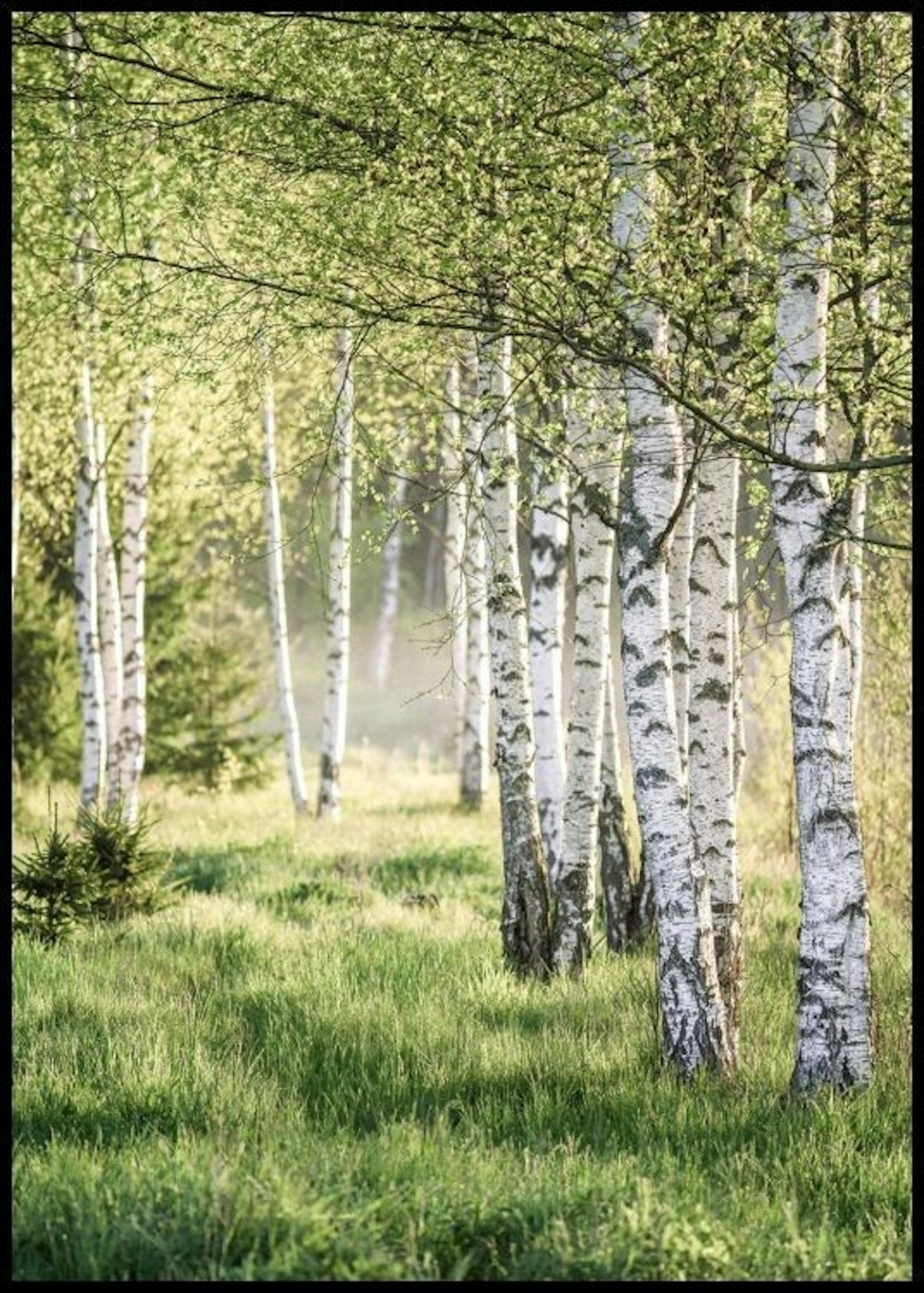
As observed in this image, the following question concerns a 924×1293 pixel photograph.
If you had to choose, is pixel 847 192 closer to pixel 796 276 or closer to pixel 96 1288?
pixel 796 276

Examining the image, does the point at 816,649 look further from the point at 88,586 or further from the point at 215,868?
the point at 88,586

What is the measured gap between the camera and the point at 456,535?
1997cm

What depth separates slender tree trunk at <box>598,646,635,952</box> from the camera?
1138 cm

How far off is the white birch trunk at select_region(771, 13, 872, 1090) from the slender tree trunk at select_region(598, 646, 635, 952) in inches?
153

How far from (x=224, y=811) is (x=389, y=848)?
5238 millimetres

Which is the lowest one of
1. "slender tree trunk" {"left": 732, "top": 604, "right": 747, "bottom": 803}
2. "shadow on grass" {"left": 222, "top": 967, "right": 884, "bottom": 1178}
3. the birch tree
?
"shadow on grass" {"left": 222, "top": 967, "right": 884, "bottom": 1178}

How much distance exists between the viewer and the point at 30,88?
28.8 ft

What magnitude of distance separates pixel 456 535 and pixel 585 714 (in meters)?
9.81

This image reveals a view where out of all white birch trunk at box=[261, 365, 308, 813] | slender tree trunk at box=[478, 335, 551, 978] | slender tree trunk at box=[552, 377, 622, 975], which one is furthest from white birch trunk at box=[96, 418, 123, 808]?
slender tree trunk at box=[552, 377, 622, 975]

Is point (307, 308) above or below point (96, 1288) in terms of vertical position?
above

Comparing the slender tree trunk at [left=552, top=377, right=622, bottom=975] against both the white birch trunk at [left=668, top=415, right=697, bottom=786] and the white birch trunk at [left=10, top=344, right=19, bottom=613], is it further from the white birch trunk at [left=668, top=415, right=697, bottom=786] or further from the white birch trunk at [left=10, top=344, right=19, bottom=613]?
the white birch trunk at [left=10, top=344, right=19, bottom=613]

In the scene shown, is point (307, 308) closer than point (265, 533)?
Yes

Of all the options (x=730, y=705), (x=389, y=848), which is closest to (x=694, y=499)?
(x=730, y=705)

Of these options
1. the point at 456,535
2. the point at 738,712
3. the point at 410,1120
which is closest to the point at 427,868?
the point at 738,712
